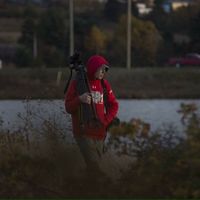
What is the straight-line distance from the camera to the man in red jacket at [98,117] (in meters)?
10.2

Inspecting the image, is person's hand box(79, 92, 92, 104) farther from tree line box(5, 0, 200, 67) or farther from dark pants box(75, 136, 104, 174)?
tree line box(5, 0, 200, 67)

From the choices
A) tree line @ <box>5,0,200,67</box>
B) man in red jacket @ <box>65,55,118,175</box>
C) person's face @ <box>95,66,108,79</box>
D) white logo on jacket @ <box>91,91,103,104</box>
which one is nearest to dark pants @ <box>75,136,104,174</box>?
man in red jacket @ <box>65,55,118,175</box>

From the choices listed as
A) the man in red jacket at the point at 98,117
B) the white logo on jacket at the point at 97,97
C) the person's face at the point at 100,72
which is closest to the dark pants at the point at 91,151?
the man in red jacket at the point at 98,117

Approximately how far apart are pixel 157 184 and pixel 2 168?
6.03ft

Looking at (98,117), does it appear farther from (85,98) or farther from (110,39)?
(110,39)

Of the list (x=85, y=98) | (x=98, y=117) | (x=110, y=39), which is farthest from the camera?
(x=110, y=39)

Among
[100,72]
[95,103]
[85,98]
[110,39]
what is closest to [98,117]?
[95,103]

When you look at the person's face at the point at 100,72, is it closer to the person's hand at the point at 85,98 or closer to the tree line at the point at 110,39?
the person's hand at the point at 85,98

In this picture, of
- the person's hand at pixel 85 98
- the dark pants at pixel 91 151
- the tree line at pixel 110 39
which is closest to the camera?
the person's hand at pixel 85 98

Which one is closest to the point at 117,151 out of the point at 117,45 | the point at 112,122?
the point at 112,122

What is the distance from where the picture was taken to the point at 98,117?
402 inches

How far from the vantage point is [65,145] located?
10.9 meters

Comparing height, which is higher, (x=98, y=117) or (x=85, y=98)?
(x=85, y=98)

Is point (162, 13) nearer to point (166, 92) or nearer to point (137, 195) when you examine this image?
point (166, 92)
